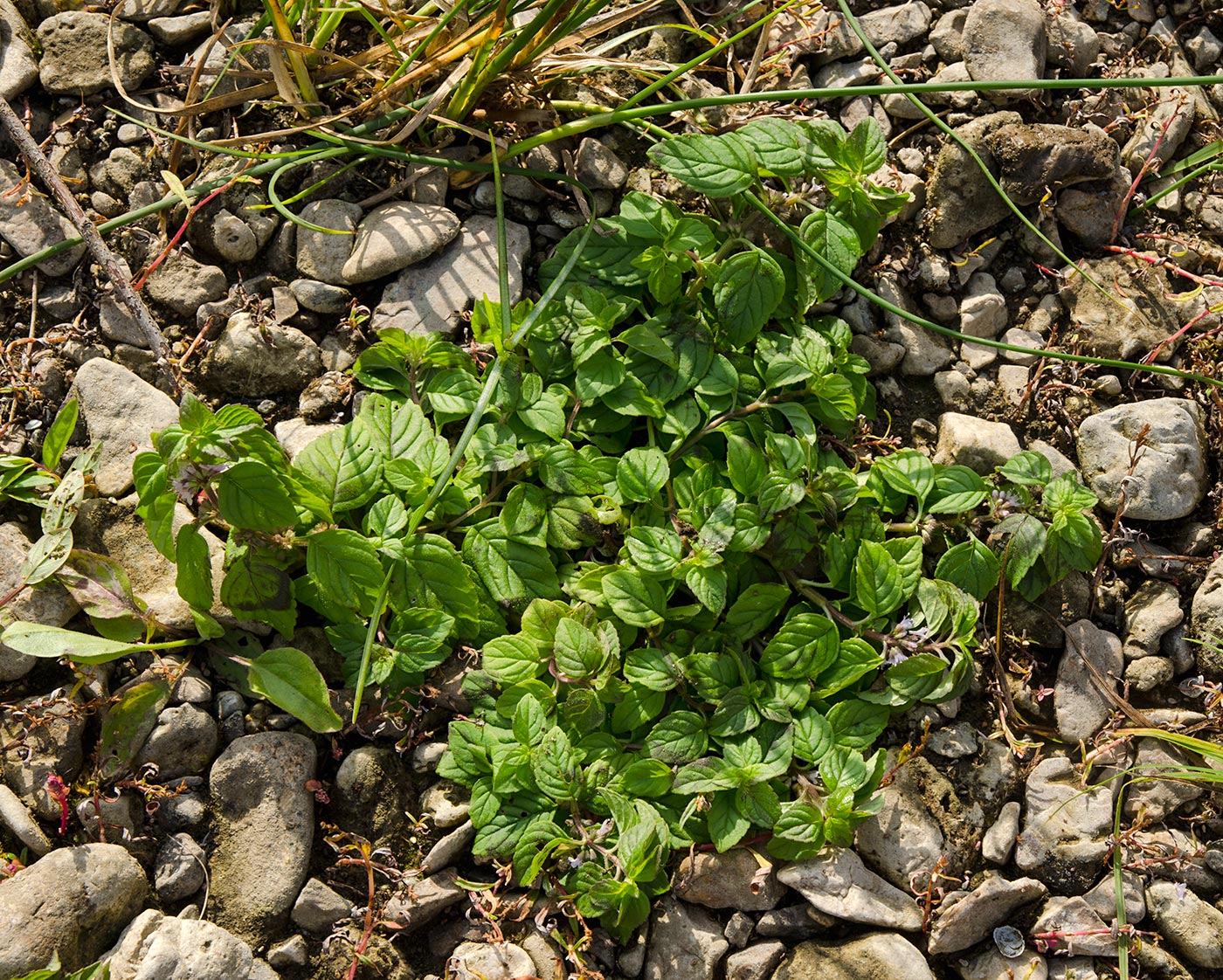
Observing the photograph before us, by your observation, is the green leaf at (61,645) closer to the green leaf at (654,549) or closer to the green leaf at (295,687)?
the green leaf at (295,687)

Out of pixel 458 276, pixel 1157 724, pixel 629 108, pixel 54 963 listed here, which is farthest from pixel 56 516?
pixel 1157 724

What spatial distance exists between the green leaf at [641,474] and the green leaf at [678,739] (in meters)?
0.52

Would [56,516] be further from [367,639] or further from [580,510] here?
[580,510]

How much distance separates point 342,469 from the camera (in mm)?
2352

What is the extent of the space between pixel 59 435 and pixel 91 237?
1.67ft

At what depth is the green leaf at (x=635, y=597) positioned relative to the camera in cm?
234

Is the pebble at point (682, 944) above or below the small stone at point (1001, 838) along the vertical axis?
above

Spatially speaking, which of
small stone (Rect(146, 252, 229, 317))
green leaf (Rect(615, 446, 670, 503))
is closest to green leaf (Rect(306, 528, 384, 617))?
green leaf (Rect(615, 446, 670, 503))

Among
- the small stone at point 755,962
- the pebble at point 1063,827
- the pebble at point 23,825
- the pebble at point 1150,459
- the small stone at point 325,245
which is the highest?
the small stone at point 325,245

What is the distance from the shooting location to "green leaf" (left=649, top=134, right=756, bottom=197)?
248 cm

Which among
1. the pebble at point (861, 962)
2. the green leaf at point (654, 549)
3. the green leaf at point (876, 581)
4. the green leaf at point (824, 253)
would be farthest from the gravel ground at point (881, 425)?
the green leaf at point (654, 549)

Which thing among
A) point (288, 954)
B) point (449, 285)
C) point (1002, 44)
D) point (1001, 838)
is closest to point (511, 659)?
point (288, 954)

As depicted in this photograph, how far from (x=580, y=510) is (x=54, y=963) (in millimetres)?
1437

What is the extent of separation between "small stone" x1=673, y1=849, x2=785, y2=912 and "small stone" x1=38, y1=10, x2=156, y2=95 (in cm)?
251
